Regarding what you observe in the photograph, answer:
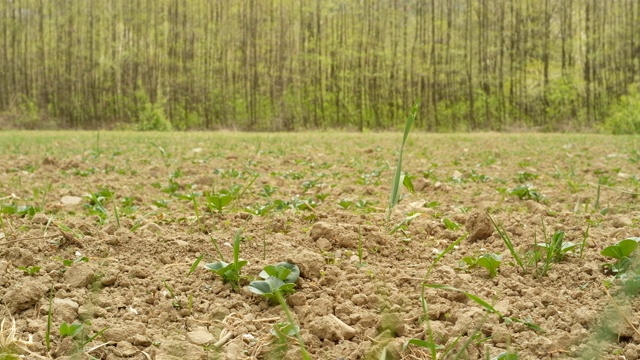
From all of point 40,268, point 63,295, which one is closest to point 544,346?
point 63,295

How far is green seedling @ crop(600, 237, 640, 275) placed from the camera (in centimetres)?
153

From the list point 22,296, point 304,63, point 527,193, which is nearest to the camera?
point 22,296

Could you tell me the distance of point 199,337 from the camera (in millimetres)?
1311

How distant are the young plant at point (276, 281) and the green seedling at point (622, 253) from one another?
0.81 meters

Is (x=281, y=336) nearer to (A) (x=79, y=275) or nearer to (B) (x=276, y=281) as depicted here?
(B) (x=276, y=281)

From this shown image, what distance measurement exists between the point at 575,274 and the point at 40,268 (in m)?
1.42

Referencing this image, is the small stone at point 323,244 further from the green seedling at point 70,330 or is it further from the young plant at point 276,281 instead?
the green seedling at point 70,330

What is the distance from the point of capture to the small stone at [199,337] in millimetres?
1294

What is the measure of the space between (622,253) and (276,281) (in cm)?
89

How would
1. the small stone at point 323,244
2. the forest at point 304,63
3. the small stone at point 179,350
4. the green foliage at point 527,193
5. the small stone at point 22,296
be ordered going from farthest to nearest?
the forest at point 304,63 < the green foliage at point 527,193 < the small stone at point 323,244 < the small stone at point 22,296 < the small stone at point 179,350

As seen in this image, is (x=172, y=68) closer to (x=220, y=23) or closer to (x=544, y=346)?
(x=220, y=23)

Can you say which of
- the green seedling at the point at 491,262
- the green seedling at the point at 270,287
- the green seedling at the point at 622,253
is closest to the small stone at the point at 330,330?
the green seedling at the point at 270,287

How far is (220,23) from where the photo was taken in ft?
73.2

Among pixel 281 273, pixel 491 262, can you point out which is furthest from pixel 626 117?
pixel 281 273
